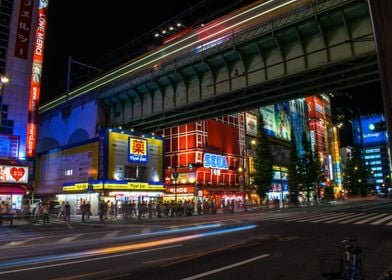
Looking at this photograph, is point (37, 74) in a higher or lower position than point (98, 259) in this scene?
higher

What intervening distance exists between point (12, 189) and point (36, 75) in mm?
12814

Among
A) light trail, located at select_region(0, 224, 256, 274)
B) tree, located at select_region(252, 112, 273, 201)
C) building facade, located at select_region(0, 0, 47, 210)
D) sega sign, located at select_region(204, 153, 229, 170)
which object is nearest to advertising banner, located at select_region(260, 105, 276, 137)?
sega sign, located at select_region(204, 153, 229, 170)

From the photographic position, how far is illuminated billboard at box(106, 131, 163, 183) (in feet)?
129

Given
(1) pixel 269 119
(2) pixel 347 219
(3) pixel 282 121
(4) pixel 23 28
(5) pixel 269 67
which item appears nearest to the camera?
(5) pixel 269 67

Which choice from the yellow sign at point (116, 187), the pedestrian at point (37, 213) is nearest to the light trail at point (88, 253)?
the pedestrian at point (37, 213)

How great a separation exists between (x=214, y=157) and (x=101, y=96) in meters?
27.1

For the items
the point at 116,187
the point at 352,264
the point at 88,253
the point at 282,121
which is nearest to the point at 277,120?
the point at 282,121

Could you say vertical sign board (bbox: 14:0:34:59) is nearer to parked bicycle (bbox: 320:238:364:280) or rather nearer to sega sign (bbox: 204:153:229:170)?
sega sign (bbox: 204:153:229:170)

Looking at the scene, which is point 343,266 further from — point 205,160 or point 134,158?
point 205,160

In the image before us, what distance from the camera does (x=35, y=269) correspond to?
30.2ft

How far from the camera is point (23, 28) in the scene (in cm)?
3819

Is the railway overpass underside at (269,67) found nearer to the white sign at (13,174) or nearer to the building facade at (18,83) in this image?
the building facade at (18,83)

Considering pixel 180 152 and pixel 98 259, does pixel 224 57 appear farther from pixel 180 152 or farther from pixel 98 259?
pixel 180 152

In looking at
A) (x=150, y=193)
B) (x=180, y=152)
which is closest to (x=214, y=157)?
(x=180, y=152)
